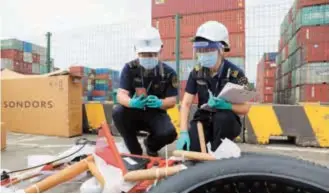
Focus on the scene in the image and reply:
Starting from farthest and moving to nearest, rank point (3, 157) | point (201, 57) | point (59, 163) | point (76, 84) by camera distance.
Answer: point (76, 84), point (3, 157), point (59, 163), point (201, 57)

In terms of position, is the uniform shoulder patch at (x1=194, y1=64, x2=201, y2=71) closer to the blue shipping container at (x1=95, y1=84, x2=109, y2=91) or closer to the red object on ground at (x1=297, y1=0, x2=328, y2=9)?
the red object on ground at (x1=297, y1=0, x2=328, y2=9)

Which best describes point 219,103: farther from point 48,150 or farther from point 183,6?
point 183,6

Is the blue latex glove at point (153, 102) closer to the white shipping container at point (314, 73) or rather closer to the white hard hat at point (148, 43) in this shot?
the white hard hat at point (148, 43)

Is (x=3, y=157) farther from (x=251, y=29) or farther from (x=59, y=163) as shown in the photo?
(x=251, y=29)

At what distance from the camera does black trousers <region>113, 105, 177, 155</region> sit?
2.42 meters

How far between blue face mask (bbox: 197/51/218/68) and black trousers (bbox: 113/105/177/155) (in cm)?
72

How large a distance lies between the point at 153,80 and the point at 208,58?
30.0 inches

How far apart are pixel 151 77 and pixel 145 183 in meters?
1.47

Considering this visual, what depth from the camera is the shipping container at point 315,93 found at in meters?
11.2

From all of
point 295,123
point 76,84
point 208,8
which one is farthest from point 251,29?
point 208,8

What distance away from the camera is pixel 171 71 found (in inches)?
101

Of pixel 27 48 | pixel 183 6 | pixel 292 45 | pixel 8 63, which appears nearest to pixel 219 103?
pixel 183 6

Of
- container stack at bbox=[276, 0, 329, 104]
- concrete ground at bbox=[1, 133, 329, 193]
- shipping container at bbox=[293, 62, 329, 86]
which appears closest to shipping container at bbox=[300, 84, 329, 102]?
container stack at bbox=[276, 0, 329, 104]

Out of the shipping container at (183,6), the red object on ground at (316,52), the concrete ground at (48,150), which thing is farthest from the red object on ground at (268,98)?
the concrete ground at (48,150)
